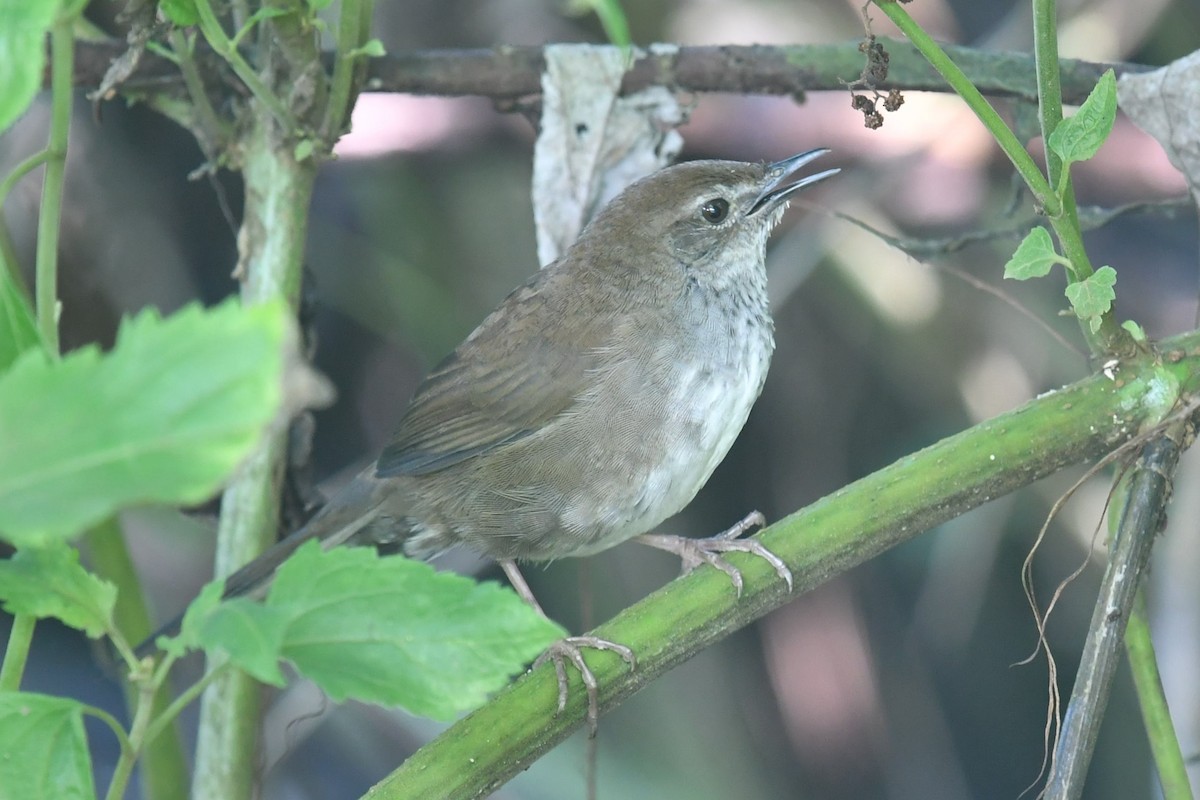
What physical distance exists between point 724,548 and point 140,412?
216 cm

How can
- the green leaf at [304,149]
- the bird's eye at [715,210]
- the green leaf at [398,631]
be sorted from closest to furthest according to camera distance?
the green leaf at [398,631], the green leaf at [304,149], the bird's eye at [715,210]

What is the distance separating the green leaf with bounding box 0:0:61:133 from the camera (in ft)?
3.69

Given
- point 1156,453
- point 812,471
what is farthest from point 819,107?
point 1156,453

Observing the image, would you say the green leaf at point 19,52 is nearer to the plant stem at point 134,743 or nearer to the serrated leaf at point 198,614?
the serrated leaf at point 198,614

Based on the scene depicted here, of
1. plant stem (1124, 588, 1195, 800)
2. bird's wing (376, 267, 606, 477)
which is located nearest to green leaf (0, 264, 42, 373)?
bird's wing (376, 267, 606, 477)

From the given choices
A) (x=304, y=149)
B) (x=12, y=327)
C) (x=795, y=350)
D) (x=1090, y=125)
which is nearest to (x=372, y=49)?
(x=304, y=149)

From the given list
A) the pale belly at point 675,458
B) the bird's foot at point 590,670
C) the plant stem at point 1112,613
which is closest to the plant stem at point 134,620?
the pale belly at point 675,458

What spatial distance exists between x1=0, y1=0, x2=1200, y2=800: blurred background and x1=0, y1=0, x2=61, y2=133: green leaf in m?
3.44

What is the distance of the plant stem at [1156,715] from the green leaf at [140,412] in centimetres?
196

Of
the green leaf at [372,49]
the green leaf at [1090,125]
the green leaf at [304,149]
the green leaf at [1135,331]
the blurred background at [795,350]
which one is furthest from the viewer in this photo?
the blurred background at [795,350]

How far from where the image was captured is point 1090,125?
2.05 metres

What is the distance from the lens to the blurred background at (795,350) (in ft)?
14.8

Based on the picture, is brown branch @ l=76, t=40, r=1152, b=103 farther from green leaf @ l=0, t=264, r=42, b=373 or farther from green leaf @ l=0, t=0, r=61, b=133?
green leaf @ l=0, t=0, r=61, b=133

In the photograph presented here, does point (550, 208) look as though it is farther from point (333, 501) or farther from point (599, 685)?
point (599, 685)
